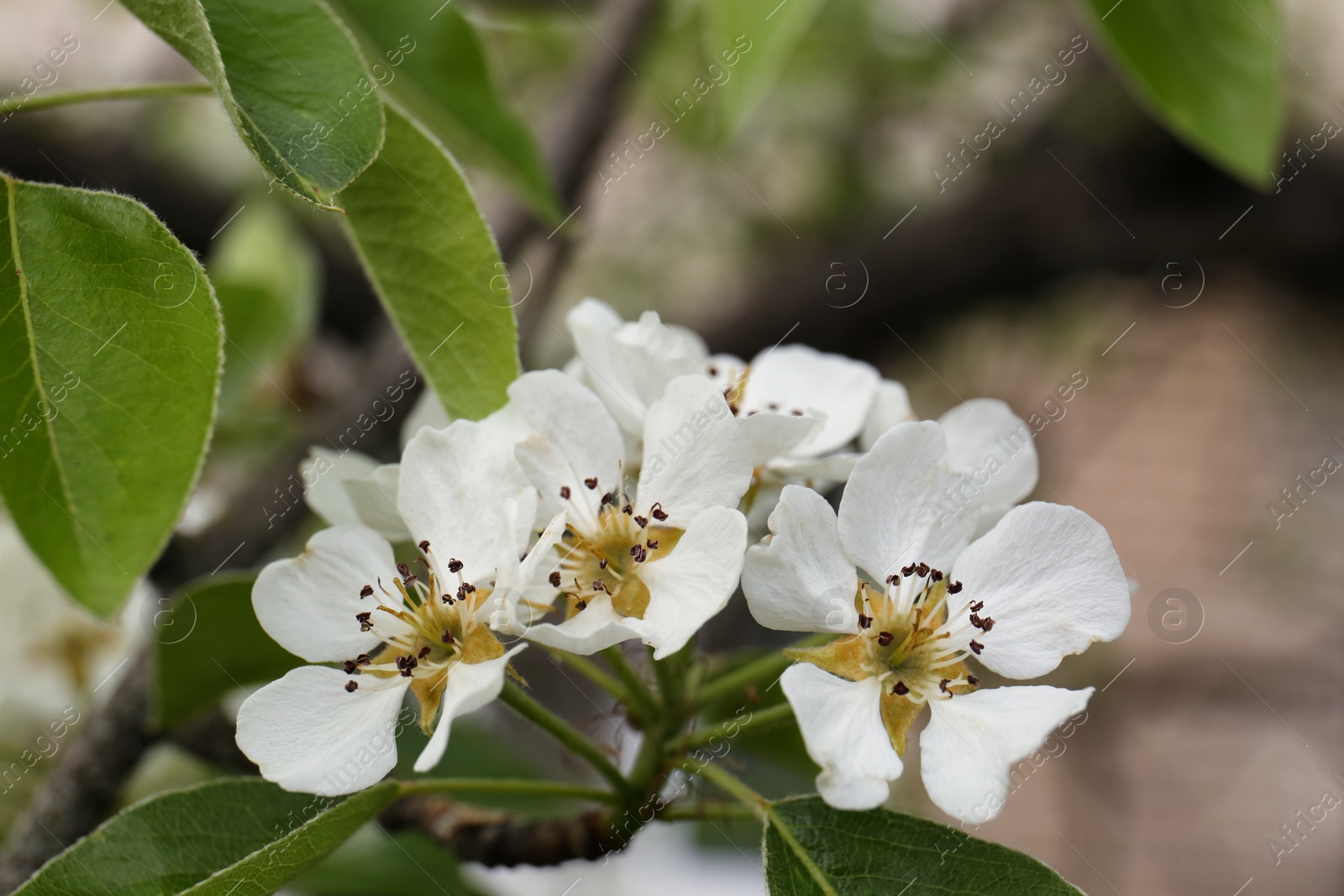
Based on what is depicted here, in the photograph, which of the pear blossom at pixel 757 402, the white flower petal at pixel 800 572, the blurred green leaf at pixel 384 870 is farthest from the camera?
the blurred green leaf at pixel 384 870

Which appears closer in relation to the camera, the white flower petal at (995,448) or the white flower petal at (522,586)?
the white flower petal at (522,586)

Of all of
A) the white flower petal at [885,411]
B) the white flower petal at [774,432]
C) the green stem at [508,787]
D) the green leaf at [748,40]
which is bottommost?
the green stem at [508,787]

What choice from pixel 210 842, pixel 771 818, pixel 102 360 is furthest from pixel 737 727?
→ pixel 102 360

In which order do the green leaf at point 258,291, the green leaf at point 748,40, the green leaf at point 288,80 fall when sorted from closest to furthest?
1. the green leaf at point 288,80
2. the green leaf at point 748,40
3. the green leaf at point 258,291

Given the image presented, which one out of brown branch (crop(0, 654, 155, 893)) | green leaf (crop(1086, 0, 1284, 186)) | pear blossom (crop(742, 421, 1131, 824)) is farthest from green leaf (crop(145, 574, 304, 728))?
green leaf (crop(1086, 0, 1284, 186))

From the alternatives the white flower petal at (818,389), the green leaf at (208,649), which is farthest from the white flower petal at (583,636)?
the green leaf at (208,649)

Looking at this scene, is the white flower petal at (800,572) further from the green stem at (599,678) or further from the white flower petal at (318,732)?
the white flower petal at (318,732)

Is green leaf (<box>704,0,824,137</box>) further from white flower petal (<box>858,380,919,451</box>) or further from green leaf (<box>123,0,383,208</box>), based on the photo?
green leaf (<box>123,0,383,208</box>)

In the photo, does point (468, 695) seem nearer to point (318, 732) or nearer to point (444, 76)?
point (318, 732)
